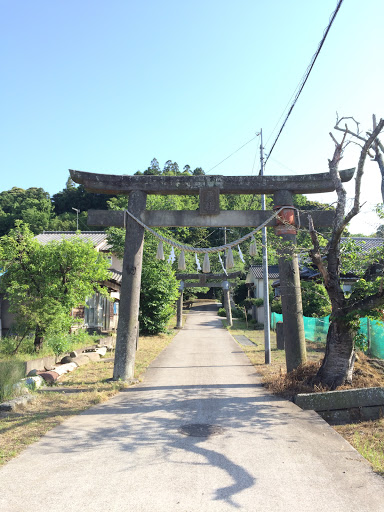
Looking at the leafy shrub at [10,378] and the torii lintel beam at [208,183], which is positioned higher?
the torii lintel beam at [208,183]

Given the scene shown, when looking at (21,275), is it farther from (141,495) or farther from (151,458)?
(141,495)

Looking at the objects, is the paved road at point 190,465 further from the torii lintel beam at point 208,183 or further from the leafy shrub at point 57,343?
the torii lintel beam at point 208,183

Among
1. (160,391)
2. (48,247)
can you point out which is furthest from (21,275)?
(160,391)

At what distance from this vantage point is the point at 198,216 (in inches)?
401

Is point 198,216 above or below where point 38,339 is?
above

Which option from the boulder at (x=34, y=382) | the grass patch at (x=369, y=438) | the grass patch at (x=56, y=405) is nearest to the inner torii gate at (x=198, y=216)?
the grass patch at (x=56, y=405)

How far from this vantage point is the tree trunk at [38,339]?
1191cm

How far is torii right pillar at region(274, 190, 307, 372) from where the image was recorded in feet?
31.3

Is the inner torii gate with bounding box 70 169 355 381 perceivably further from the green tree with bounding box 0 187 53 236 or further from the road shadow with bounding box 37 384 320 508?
the green tree with bounding box 0 187 53 236

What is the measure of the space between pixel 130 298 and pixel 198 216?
109 inches

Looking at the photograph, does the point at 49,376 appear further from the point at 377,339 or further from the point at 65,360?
the point at 377,339

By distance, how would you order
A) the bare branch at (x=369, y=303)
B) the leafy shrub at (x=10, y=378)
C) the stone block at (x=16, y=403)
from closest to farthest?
the stone block at (x=16, y=403)
the bare branch at (x=369, y=303)
the leafy shrub at (x=10, y=378)


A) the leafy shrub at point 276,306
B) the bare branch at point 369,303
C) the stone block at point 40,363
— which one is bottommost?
the stone block at point 40,363

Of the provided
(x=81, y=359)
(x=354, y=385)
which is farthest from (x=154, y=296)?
(x=354, y=385)
